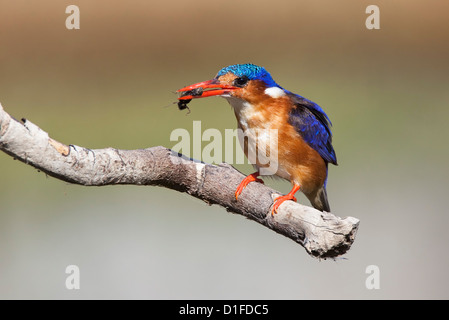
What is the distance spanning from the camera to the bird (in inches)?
78.2

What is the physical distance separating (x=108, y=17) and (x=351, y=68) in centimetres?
219

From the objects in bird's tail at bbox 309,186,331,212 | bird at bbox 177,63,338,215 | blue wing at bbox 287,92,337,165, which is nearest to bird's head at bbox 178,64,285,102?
bird at bbox 177,63,338,215

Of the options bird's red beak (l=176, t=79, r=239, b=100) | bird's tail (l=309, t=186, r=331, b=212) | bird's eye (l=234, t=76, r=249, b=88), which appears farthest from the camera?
bird's tail (l=309, t=186, r=331, b=212)

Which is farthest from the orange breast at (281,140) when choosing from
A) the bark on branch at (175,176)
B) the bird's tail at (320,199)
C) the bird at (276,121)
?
the bark on branch at (175,176)

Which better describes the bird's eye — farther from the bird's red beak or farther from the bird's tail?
the bird's tail

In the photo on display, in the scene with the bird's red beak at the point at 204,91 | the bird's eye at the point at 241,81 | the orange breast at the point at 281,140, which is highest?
the bird's eye at the point at 241,81

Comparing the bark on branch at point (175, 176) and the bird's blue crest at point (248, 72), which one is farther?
the bird's blue crest at point (248, 72)

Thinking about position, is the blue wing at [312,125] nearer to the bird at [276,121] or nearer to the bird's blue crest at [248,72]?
the bird at [276,121]

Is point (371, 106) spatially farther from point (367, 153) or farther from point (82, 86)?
point (82, 86)

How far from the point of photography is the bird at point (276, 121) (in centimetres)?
199

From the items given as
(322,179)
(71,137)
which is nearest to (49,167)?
(322,179)

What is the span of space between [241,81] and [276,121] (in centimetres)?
19

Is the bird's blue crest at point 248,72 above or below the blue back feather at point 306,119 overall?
above

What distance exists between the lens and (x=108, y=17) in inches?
199
